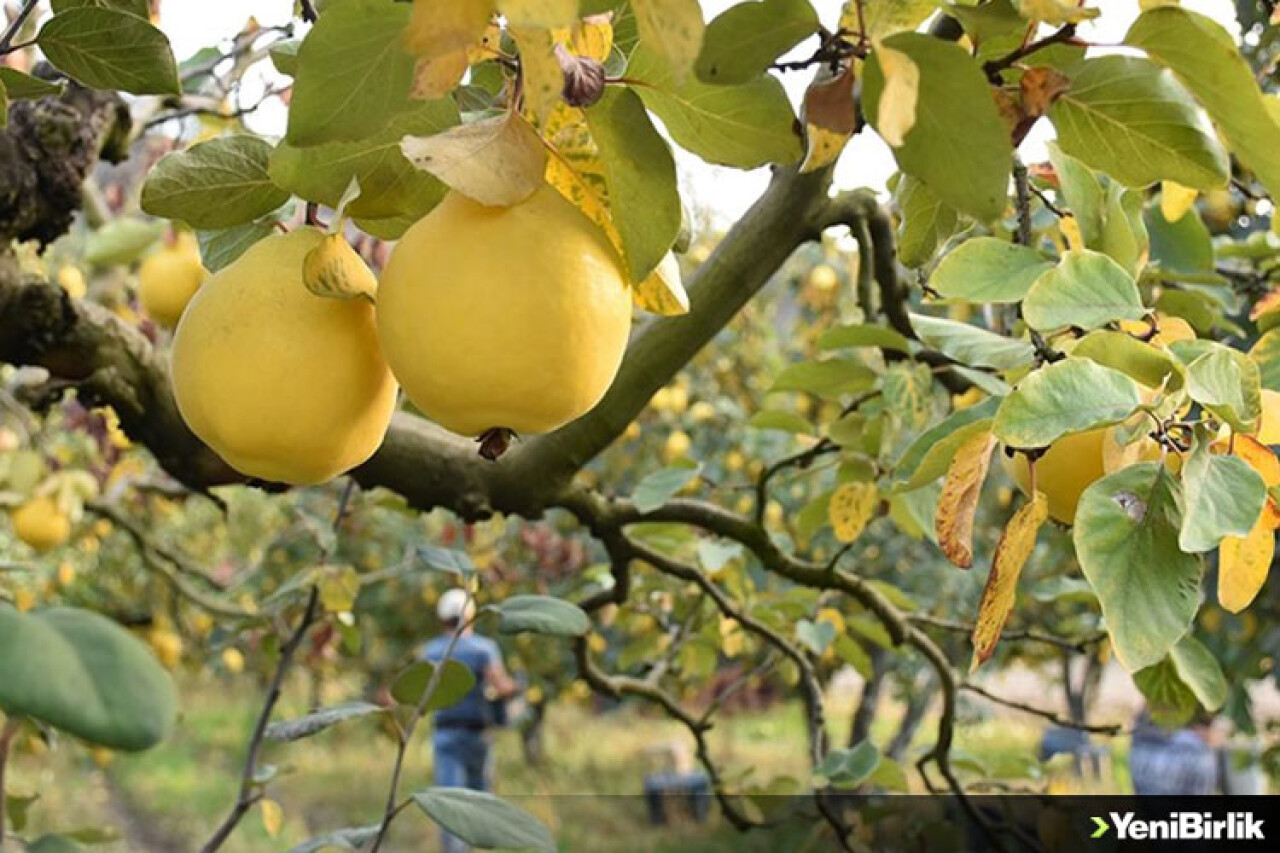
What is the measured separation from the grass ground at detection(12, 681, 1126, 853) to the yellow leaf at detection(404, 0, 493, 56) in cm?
430

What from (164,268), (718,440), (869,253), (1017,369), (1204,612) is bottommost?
(718,440)

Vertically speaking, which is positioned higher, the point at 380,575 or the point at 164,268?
the point at 164,268

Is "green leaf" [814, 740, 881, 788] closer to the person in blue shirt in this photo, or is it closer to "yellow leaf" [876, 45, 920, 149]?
"yellow leaf" [876, 45, 920, 149]

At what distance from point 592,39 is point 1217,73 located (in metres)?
0.24

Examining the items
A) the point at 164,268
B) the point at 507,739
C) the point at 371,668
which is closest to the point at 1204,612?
the point at 164,268

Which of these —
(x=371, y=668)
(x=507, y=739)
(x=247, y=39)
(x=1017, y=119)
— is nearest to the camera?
(x=1017, y=119)

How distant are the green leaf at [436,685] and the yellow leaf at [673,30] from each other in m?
1.00

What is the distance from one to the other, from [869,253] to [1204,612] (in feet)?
6.25

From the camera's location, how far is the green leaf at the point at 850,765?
4.66ft

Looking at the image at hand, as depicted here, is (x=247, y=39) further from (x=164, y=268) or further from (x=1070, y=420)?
(x=1070, y=420)

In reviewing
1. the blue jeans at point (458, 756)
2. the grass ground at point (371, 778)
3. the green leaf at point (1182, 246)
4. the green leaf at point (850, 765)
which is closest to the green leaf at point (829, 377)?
the green leaf at point (1182, 246)

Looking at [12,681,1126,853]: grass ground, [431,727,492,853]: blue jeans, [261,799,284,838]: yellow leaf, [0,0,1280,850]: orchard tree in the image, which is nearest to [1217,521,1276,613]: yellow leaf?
[0,0,1280,850]: orchard tree

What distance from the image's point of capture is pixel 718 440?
4930mm

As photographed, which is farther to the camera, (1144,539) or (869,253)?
(869,253)
